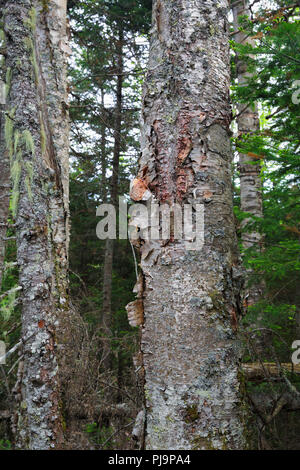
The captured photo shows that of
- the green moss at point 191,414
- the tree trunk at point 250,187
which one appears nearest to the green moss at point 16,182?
the green moss at point 191,414

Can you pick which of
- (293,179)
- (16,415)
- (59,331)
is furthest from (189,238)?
(293,179)

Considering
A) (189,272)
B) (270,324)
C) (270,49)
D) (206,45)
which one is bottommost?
(270,324)

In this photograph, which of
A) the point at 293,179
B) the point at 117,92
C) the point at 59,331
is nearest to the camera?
the point at 59,331

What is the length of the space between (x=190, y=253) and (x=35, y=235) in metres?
2.45

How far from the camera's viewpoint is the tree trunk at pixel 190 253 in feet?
3.90

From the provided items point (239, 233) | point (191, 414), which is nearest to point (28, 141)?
point (239, 233)

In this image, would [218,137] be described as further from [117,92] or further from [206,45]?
[117,92]

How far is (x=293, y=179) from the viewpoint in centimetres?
→ 468

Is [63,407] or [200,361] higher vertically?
[200,361]

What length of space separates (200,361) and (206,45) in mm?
1140

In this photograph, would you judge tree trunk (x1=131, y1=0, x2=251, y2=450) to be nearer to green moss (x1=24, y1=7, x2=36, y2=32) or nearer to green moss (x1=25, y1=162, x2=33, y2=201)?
green moss (x1=25, y1=162, x2=33, y2=201)

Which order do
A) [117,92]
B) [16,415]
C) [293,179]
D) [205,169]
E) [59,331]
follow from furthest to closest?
[117,92], [293,179], [59,331], [16,415], [205,169]

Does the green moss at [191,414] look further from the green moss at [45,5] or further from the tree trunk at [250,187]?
the tree trunk at [250,187]

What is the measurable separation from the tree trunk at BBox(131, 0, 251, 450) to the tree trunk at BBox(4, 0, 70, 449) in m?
2.25
